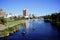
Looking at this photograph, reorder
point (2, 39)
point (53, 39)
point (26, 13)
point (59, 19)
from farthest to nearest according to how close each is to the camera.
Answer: point (26, 13)
point (59, 19)
point (53, 39)
point (2, 39)

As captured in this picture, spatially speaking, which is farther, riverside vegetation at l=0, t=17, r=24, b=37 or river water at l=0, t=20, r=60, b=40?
riverside vegetation at l=0, t=17, r=24, b=37

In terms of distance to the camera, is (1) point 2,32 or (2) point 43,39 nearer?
(2) point 43,39

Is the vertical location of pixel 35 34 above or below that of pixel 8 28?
below

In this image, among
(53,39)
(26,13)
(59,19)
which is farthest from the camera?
(26,13)

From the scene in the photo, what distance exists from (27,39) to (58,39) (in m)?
4.57

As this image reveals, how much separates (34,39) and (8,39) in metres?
3.73

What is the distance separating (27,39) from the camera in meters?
19.5

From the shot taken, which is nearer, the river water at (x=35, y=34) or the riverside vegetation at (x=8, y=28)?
the river water at (x=35, y=34)

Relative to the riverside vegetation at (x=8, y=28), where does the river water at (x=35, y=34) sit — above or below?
below

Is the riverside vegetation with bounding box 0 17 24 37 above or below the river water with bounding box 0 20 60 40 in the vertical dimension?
above

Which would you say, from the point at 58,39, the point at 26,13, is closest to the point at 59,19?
the point at 58,39

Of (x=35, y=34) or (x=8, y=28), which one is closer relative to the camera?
(x=35, y=34)

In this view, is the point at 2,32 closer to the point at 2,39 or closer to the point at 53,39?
Result: the point at 2,39

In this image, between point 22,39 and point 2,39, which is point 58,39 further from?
point 2,39
